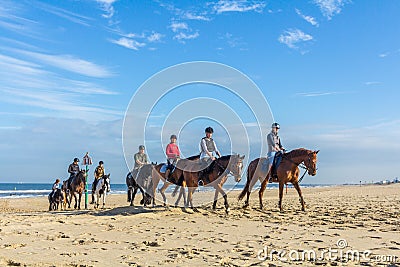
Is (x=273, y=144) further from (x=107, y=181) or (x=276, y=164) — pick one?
(x=107, y=181)

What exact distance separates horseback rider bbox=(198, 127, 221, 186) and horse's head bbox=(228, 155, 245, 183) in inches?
25.9

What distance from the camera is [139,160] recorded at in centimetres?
1730

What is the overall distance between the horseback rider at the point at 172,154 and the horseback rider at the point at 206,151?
119cm

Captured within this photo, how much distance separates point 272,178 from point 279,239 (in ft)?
21.7

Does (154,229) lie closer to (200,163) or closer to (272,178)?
(200,163)

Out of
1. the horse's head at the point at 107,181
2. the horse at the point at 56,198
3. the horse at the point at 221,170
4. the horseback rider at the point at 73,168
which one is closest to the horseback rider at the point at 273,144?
the horse at the point at 221,170

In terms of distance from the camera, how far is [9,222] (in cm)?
1153

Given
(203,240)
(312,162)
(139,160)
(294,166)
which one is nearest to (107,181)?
(139,160)

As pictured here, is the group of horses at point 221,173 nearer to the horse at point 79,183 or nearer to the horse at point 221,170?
the horse at point 221,170

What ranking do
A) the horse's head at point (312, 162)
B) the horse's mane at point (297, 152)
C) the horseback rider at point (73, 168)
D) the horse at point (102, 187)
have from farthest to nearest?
1. the horseback rider at point (73, 168)
2. the horse at point (102, 187)
3. the horse's mane at point (297, 152)
4. the horse's head at point (312, 162)

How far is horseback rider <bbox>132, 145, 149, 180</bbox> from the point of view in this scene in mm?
17188

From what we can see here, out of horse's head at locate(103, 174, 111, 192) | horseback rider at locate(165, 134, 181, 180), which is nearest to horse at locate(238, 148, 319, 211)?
horseback rider at locate(165, 134, 181, 180)

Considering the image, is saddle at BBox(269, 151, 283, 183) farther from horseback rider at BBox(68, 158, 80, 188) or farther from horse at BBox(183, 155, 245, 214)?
horseback rider at BBox(68, 158, 80, 188)

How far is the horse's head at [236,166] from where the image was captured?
13766mm
